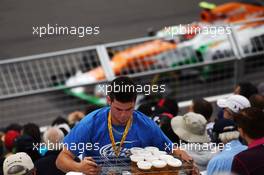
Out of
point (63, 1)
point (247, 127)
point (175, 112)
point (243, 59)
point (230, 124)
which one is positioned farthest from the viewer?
point (63, 1)

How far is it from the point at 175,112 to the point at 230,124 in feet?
5.05

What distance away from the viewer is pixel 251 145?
4195mm

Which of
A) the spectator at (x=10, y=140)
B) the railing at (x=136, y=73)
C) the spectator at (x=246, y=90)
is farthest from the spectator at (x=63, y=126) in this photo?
the spectator at (x=246, y=90)

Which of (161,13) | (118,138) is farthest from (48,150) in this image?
(161,13)

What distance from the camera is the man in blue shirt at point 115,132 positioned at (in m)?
4.24

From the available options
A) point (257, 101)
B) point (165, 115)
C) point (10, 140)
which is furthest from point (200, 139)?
Result: point (10, 140)

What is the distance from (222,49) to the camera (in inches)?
377

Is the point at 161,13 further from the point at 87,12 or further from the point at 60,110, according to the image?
the point at 60,110

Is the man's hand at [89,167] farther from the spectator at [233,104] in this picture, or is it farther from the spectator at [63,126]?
the spectator at [63,126]

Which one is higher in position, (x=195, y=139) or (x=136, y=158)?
(x=136, y=158)

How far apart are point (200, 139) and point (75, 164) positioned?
169cm

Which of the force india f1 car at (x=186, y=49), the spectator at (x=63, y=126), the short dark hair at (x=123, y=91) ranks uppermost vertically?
the force india f1 car at (x=186, y=49)

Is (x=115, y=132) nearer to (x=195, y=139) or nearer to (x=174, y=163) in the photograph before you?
(x=174, y=163)

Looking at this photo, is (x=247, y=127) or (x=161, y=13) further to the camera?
(x=161, y=13)
